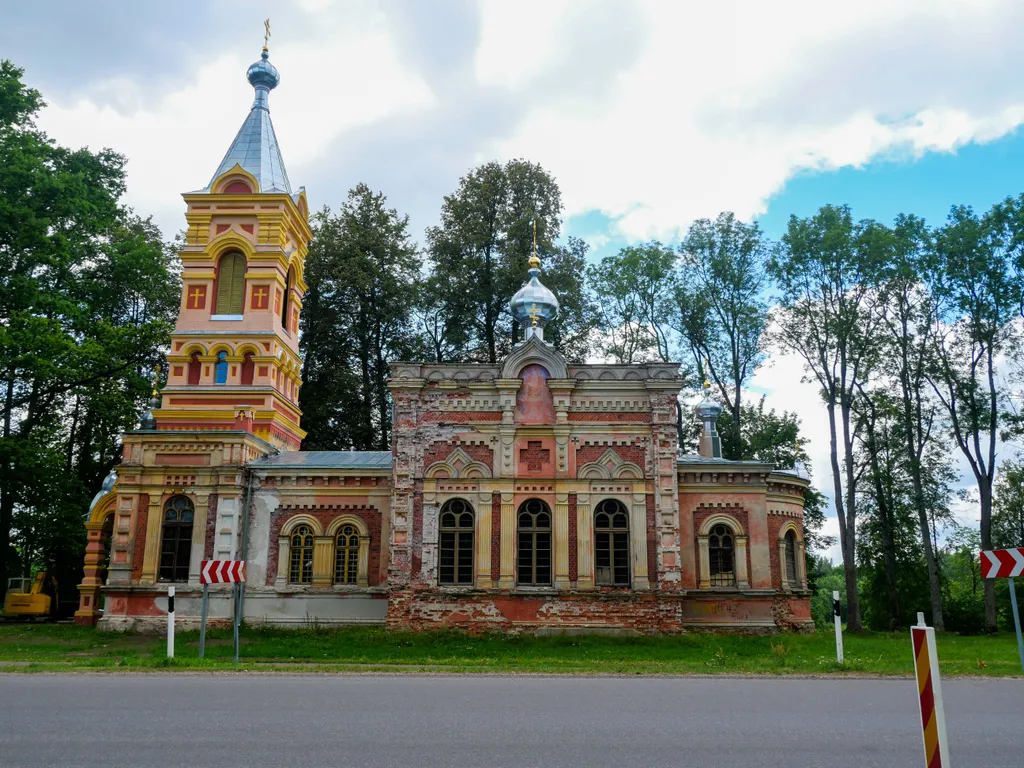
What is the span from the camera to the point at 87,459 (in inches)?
1454

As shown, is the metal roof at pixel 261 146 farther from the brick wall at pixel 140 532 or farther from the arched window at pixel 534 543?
the arched window at pixel 534 543

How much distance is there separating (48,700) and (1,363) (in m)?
21.5

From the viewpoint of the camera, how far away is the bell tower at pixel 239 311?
3016cm

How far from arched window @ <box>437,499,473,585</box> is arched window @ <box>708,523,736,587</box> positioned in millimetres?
7078

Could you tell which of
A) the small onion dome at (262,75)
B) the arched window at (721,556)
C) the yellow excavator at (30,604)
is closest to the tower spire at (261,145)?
the small onion dome at (262,75)

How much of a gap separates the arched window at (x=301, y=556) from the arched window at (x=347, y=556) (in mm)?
768

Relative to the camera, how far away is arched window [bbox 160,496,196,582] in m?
24.4

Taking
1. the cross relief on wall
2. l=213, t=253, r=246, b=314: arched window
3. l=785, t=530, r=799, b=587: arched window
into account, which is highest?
l=213, t=253, r=246, b=314: arched window

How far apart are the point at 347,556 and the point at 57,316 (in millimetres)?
15725

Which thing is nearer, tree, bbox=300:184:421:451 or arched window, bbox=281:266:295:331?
arched window, bbox=281:266:295:331

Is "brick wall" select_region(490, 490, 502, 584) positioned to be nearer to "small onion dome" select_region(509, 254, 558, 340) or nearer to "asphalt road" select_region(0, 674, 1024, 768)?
"small onion dome" select_region(509, 254, 558, 340)

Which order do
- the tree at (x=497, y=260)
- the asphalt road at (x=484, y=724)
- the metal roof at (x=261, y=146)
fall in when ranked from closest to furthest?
1. the asphalt road at (x=484, y=724)
2. the metal roof at (x=261, y=146)
3. the tree at (x=497, y=260)

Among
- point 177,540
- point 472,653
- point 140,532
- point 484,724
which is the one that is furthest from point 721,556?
point 484,724

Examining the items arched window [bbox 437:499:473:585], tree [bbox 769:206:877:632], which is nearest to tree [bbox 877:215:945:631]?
tree [bbox 769:206:877:632]
